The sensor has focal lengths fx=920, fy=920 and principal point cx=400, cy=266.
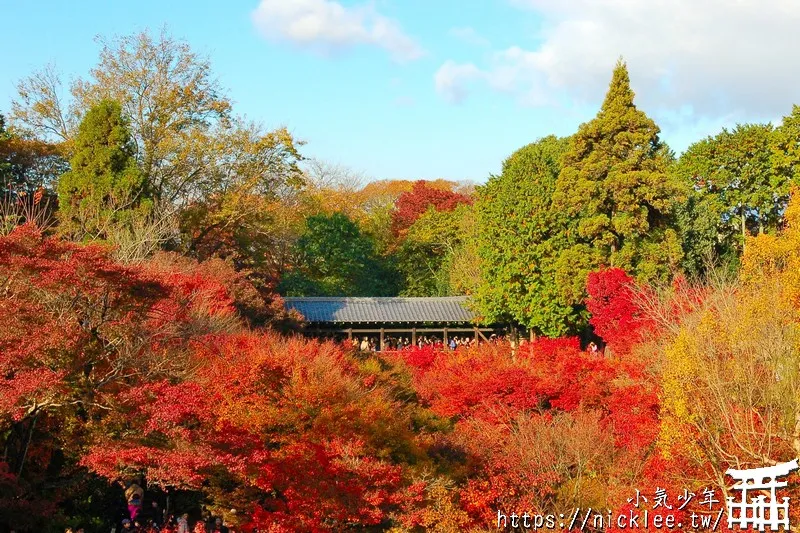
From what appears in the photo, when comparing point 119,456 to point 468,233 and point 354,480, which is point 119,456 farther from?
point 468,233

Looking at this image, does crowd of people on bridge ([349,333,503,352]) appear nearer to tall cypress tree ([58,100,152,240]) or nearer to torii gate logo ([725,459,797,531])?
tall cypress tree ([58,100,152,240])

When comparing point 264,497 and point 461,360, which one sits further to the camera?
point 461,360

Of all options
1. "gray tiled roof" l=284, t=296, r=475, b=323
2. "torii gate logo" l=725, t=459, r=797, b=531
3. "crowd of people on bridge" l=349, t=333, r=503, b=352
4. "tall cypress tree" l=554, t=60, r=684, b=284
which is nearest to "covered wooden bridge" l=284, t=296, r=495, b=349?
"gray tiled roof" l=284, t=296, r=475, b=323

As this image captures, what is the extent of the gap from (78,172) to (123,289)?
1565cm

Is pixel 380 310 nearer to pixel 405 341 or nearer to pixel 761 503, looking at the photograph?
pixel 405 341

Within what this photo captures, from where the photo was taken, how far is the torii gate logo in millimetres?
12766

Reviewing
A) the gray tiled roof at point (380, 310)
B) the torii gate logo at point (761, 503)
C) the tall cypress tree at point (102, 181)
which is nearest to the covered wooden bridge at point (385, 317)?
the gray tiled roof at point (380, 310)

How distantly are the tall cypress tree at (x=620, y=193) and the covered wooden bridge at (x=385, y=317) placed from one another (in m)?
5.58

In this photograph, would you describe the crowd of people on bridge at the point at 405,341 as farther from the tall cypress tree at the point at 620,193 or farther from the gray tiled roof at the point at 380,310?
the tall cypress tree at the point at 620,193

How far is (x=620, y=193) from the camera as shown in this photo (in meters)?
28.7

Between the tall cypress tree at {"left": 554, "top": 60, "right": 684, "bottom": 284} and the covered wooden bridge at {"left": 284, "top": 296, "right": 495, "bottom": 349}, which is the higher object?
the tall cypress tree at {"left": 554, "top": 60, "right": 684, "bottom": 284}

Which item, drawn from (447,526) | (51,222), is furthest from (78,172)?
(447,526)

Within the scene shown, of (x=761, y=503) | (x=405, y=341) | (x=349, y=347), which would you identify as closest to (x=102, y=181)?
(x=349, y=347)

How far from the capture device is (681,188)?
95.9 feet
